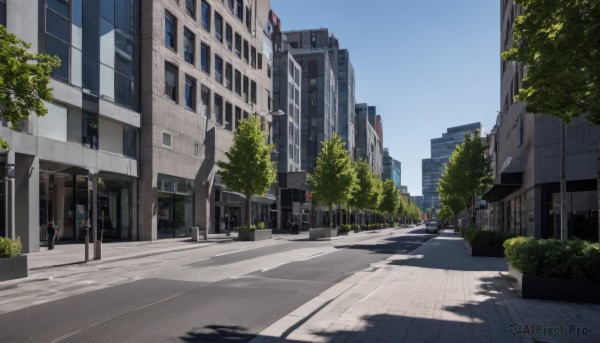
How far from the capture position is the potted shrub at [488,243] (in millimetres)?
22094

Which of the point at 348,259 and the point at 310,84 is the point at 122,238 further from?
the point at 310,84

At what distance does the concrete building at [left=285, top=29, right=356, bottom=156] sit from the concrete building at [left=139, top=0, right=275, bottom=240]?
57483mm

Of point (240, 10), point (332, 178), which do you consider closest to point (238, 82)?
point (240, 10)

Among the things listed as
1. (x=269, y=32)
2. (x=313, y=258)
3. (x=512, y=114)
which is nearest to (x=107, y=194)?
(x=313, y=258)

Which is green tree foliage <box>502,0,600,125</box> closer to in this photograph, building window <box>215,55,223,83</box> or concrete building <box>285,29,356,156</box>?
building window <box>215,55,223,83</box>

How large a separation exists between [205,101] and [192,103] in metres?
2.49

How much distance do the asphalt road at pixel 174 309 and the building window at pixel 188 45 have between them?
26.5 meters

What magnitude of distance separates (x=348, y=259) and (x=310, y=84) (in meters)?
72.3

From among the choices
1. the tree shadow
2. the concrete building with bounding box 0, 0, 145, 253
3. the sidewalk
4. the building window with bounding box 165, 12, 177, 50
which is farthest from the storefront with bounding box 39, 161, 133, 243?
the tree shadow

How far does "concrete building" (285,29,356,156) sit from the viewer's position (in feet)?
362

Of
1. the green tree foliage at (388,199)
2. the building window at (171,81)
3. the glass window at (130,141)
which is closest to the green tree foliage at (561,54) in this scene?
the glass window at (130,141)

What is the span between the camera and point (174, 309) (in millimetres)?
9391

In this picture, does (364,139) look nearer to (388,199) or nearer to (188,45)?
(388,199)

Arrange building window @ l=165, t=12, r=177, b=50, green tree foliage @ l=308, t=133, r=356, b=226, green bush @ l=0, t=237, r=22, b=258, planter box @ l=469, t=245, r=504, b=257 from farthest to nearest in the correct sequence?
green tree foliage @ l=308, t=133, r=356, b=226 < building window @ l=165, t=12, r=177, b=50 < planter box @ l=469, t=245, r=504, b=257 < green bush @ l=0, t=237, r=22, b=258
